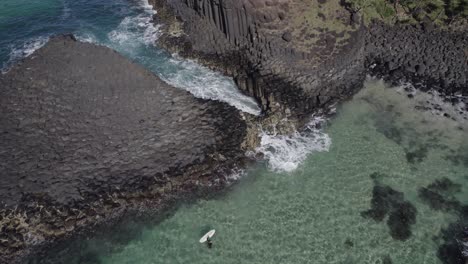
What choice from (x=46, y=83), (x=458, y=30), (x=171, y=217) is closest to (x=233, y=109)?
(x=171, y=217)

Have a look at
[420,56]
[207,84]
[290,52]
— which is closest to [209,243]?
[207,84]

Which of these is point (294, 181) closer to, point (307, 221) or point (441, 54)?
point (307, 221)

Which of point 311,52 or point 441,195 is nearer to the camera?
point 441,195

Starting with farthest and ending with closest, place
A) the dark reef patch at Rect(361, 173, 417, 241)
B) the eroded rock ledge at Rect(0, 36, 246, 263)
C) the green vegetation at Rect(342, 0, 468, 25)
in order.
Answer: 1. the green vegetation at Rect(342, 0, 468, 25)
2. the eroded rock ledge at Rect(0, 36, 246, 263)
3. the dark reef patch at Rect(361, 173, 417, 241)

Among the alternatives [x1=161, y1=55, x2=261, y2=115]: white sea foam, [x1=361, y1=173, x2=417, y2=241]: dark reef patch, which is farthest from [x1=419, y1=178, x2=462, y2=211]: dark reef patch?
[x1=161, y1=55, x2=261, y2=115]: white sea foam

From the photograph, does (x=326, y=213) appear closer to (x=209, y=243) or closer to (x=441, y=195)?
(x=209, y=243)

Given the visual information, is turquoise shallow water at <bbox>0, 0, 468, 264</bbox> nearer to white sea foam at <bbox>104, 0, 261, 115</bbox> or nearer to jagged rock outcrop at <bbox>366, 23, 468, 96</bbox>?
white sea foam at <bbox>104, 0, 261, 115</bbox>
